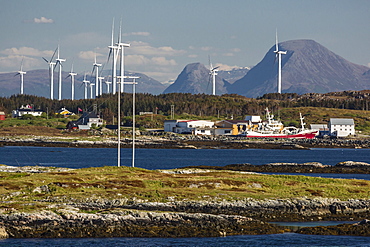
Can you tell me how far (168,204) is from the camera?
4109 cm

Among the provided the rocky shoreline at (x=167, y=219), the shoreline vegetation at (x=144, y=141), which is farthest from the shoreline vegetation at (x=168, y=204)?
the shoreline vegetation at (x=144, y=141)

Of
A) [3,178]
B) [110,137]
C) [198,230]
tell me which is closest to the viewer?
[198,230]

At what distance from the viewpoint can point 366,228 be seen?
121ft

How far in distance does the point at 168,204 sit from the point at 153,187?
6.14 metres

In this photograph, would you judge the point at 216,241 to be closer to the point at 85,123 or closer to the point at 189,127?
the point at 189,127

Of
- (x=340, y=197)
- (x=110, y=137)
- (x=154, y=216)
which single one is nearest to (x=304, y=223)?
(x=340, y=197)

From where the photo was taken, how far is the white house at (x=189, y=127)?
192250mm

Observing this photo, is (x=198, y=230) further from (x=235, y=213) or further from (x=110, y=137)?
(x=110, y=137)

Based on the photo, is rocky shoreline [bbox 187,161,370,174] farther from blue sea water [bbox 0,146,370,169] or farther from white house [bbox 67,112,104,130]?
white house [bbox 67,112,104,130]

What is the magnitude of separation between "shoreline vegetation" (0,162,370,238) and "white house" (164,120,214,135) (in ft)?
445

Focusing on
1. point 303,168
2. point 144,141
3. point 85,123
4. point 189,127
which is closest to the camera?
point 303,168

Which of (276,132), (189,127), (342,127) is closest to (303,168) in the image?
(189,127)

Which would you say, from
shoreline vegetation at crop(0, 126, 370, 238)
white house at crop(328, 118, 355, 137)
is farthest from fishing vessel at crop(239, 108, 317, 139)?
shoreline vegetation at crop(0, 126, 370, 238)

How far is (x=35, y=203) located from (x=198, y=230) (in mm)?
11030
